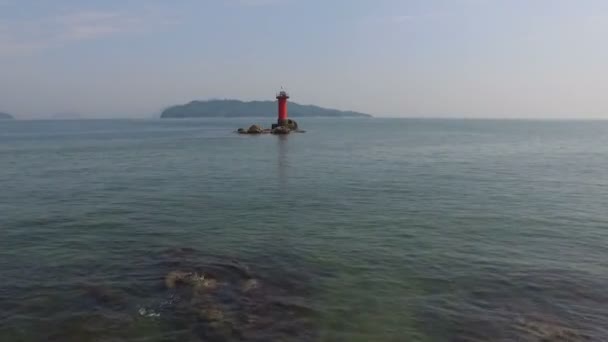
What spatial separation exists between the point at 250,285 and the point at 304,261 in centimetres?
347

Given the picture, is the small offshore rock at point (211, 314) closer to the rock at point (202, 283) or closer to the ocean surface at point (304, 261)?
the ocean surface at point (304, 261)

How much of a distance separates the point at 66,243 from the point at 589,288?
22004 mm

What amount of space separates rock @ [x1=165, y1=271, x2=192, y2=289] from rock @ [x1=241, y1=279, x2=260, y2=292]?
2113 millimetres

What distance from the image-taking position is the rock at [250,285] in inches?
634

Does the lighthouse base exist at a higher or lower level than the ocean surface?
higher

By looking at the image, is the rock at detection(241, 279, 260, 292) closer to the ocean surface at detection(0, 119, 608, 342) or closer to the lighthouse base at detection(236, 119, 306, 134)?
the ocean surface at detection(0, 119, 608, 342)

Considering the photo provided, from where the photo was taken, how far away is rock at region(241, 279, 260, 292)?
16.1 metres

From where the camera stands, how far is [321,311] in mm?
14516

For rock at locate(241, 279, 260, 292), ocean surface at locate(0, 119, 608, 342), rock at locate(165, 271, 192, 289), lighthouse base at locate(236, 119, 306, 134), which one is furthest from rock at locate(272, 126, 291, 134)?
rock at locate(241, 279, 260, 292)

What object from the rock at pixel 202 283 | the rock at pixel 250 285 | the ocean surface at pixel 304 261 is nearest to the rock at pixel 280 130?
the ocean surface at pixel 304 261

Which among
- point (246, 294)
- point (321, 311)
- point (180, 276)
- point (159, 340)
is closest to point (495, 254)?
point (321, 311)

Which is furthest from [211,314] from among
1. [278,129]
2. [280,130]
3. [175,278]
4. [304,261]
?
[280,130]

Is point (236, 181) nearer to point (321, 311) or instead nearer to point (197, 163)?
point (197, 163)

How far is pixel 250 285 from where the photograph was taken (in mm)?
16469
